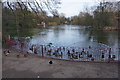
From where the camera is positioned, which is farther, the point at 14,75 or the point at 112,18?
the point at 112,18

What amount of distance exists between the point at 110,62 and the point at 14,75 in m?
5.77

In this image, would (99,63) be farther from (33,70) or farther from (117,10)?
(117,10)

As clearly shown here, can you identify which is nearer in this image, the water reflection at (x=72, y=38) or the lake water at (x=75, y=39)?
the lake water at (x=75, y=39)

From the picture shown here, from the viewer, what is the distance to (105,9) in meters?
43.6

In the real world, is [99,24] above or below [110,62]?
above

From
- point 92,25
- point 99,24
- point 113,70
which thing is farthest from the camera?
point 92,25

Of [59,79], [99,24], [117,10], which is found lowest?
[59,79]

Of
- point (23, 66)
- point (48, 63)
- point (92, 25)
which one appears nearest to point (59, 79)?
point (48, 63)

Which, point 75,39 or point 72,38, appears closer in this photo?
point 75,39

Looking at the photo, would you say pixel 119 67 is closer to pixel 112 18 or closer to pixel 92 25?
pixel 112 18

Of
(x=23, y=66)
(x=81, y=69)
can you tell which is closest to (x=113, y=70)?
(x=81, y=69)

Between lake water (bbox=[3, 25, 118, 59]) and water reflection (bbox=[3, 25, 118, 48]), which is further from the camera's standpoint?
water reflection (bbox=[3, 25, 118, 48])

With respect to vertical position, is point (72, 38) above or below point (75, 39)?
above

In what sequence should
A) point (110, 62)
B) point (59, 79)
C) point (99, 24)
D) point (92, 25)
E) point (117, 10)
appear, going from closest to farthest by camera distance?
point (59, 79) < point (110, 62) < point (117, 10) < point (99, 24) < point (92, 25)
